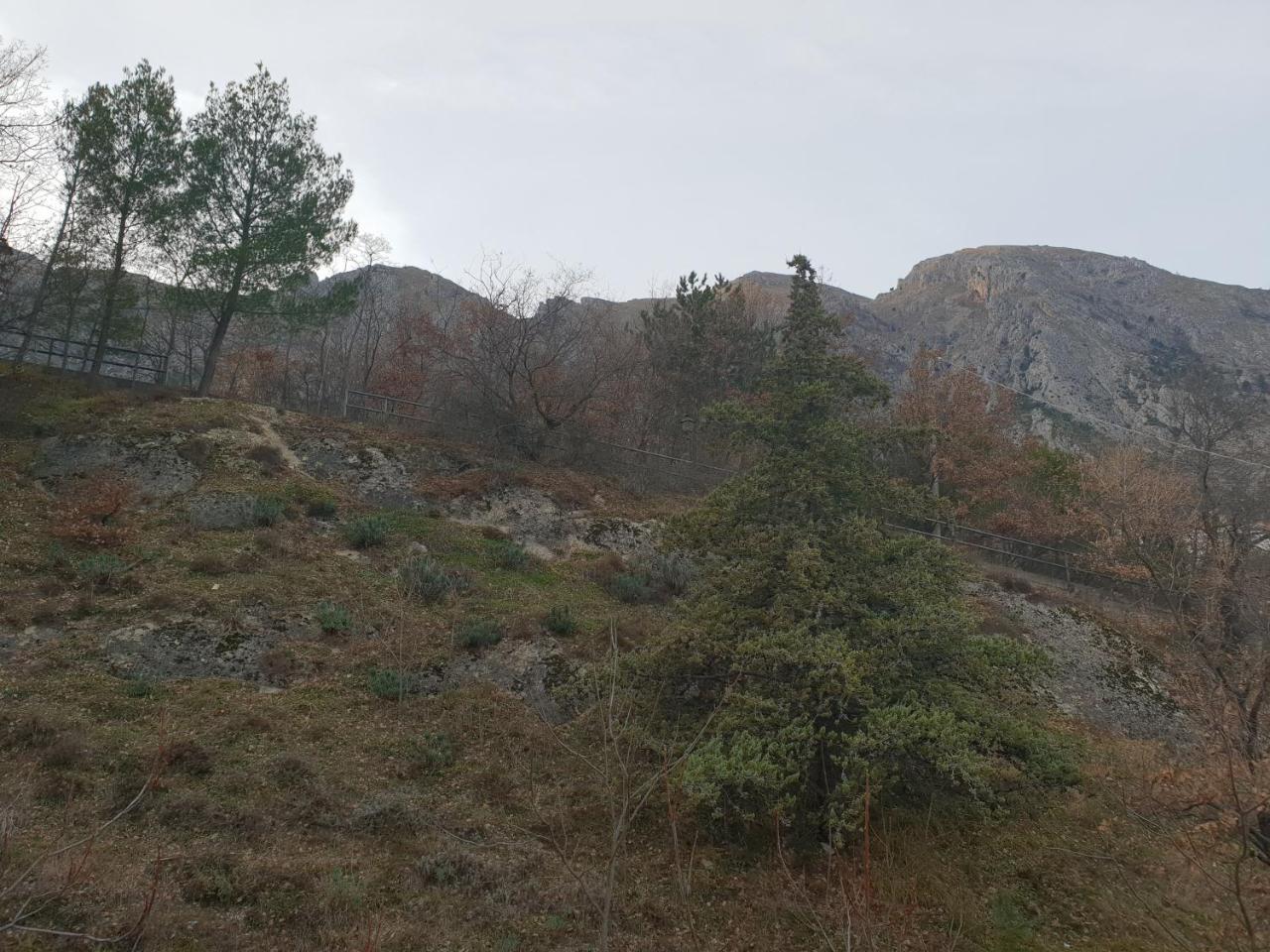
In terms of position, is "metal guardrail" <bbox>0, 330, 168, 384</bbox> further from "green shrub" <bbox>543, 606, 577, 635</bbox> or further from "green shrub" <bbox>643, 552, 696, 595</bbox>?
"green shrub" <bbox>643, 552, 696, 595</bbox>

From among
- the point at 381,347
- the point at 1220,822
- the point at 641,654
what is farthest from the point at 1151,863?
the point at 381,347

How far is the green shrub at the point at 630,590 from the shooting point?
17719 millimetres

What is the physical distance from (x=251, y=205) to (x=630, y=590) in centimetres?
1887

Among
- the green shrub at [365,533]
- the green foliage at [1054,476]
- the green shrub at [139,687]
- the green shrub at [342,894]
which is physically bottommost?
the green shrub at [342,894]

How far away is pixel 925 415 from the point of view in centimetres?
3008

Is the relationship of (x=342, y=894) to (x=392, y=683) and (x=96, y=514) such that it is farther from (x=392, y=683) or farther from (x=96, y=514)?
(x=96, y=514)

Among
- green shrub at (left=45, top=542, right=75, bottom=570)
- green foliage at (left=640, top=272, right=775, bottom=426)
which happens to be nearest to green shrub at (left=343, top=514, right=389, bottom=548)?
green shrub at (left=45, top=542, right=75, bottom=570)

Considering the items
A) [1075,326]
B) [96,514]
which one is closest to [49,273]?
[96,514]

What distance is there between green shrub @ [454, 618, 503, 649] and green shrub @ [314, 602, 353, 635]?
80.4 inches

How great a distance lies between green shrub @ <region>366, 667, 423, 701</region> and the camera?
1213cm

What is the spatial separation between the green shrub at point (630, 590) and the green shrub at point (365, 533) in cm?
574

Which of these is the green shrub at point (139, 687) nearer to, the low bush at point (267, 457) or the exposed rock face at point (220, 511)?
the exposed rock face at point (220, 511)

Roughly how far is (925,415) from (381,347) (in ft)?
95.5

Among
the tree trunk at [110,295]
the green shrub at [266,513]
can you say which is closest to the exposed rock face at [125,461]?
the green shrub at [266,513]
